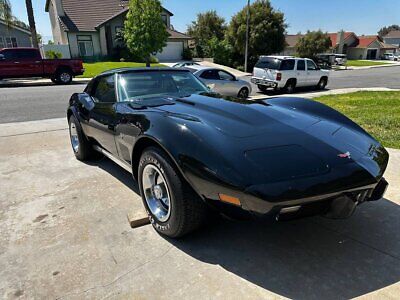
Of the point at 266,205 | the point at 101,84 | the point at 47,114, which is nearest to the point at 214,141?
the point at 266,205

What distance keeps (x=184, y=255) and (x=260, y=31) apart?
117 ft

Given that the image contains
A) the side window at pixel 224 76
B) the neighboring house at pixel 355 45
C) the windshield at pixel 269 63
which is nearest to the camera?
the side window at pixel 224 76

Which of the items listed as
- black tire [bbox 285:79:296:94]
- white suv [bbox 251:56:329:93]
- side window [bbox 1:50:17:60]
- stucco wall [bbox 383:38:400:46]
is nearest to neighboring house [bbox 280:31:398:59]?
stucco wall [bbox 383:38:400:46]

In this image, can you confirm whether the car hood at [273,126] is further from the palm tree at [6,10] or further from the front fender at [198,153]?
the palm tree at [6,10]

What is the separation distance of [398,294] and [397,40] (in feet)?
435

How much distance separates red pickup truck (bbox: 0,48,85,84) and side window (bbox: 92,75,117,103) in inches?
568

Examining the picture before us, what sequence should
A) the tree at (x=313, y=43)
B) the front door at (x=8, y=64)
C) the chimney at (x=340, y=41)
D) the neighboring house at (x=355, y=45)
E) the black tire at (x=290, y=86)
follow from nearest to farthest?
the black tire at (x=290, y=86), the front door at (x=8, y=64), the tree at (x=313, y=43), the chimney at (x=340, y=41), the neighboring house at (x=355, y=45)

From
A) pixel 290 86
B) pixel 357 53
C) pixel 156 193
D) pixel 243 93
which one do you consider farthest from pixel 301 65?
pixel 357 53

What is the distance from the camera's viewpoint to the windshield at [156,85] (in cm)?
364

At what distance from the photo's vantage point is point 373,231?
2.79m

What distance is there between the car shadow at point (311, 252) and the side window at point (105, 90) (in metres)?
1.94

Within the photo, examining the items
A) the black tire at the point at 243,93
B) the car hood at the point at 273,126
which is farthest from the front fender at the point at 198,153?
the black tire at the point at 243,93

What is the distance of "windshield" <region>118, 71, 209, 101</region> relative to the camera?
364cm

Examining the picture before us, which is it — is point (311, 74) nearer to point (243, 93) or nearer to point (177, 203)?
point (243, 93)
